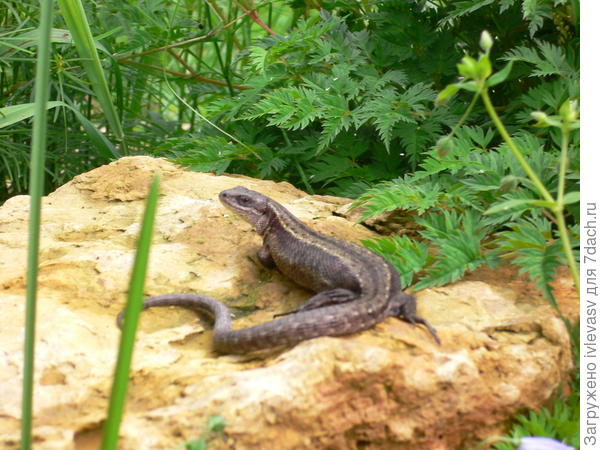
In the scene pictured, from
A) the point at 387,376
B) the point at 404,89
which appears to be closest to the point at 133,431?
the point at 387,376

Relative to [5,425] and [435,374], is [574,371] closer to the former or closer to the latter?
[435,374]

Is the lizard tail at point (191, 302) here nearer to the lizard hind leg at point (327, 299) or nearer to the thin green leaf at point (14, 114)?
the lizard hind leg at point (327, 299)

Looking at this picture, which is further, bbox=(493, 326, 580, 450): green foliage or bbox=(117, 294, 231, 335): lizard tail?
bbox=(117, 294, 231, 335): lizard tail

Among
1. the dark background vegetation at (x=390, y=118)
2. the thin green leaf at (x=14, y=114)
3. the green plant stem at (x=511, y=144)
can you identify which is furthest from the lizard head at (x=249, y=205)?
the green plant stem at (x=511, y=144)

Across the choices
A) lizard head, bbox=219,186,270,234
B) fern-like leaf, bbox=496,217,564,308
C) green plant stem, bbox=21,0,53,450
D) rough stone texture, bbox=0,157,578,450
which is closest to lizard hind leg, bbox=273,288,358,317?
rough stone texture, bbox=0,157,578,450

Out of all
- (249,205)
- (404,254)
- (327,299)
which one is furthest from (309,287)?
(249,205)

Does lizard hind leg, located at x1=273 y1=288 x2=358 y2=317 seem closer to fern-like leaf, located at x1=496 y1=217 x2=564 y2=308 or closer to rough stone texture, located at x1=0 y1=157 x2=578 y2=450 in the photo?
rough stone texture, located at x1=0 y1=157 x2=578 y2=450
